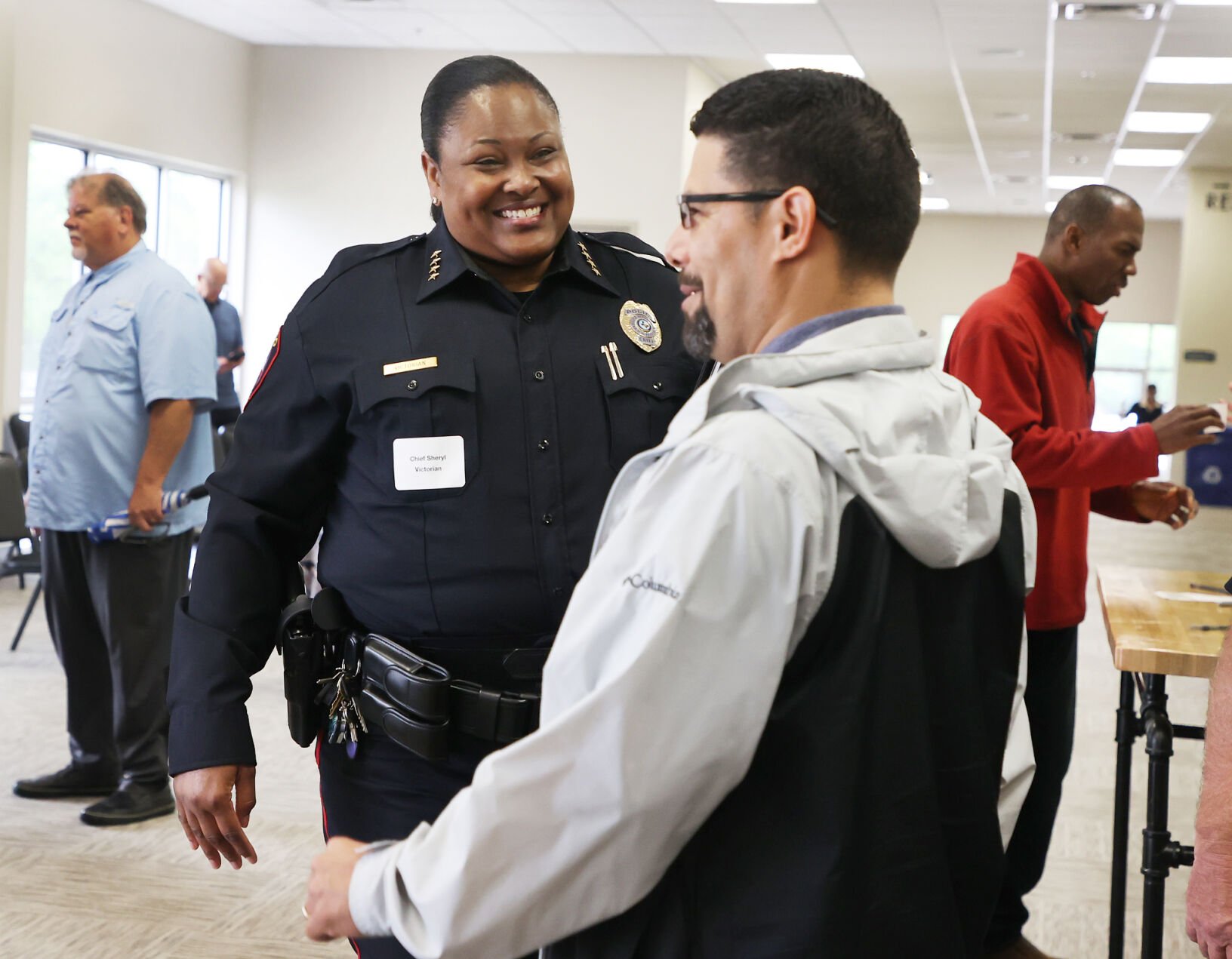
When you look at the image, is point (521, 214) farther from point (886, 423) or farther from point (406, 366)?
point (886, 423)

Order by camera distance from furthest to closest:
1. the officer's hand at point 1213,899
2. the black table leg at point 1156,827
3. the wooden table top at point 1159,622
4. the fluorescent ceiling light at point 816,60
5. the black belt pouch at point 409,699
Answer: the fluorescent ceiling light at point 816,60, the black table leg at point 1156,827, the wooden table top at point 1159,622, the black belt pouch at point 409,699, the officer's hand at point 1213,899

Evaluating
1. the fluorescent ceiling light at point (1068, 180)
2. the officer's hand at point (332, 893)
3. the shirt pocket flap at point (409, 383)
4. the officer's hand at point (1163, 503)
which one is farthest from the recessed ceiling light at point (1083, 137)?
the officer's hand at point (332, 893)

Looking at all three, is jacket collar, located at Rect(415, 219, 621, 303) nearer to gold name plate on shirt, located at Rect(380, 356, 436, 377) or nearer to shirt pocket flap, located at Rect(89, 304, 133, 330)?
gold name plate on shirt, located at Rect(380, 356, 436, 377)

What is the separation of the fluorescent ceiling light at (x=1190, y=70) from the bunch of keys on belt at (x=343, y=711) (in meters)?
9.11

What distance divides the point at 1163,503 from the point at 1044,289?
610mm

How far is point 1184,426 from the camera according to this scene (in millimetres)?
2773

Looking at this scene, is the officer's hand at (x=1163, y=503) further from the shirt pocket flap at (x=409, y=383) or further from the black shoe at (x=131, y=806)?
the black shoe at (x=131, y=806)

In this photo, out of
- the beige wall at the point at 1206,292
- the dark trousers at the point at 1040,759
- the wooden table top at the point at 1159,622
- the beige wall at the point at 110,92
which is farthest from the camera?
the beige wall at the point at 1206,292

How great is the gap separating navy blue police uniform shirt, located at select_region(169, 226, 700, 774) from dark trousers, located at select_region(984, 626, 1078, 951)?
1327 millimetres

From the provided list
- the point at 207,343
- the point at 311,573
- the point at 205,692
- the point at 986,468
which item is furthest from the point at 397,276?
the point at 311,573

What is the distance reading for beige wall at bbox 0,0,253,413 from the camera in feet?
24.9

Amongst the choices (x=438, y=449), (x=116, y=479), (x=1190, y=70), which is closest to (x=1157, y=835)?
(x=438, y=449)

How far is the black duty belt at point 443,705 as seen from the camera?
1.60 metres

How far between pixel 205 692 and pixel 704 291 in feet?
3.09
